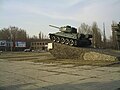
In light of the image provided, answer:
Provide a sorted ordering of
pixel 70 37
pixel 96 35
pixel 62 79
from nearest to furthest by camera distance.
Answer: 1. pixel 62 79
2. pixel 70 37
3. pixel 96 35

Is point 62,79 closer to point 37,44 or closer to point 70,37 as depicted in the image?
point 70,37

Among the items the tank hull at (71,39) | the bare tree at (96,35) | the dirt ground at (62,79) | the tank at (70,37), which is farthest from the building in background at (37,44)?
the dirt ground at (62,79)

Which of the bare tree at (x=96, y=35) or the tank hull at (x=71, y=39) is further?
the bare tree at (x=96, y=35)

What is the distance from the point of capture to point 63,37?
29625 millimetres

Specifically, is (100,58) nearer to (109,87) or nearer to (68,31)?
(68,31)

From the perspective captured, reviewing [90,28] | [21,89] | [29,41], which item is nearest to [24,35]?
[29,41]

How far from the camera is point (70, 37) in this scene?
1123 inches

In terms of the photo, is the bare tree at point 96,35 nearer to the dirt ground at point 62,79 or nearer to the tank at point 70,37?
the tank at point 70,37

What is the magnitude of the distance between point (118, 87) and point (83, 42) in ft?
65.2

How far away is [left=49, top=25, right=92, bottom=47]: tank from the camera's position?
92.4 feet

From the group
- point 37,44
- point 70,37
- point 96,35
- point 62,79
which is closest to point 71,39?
point 70,37

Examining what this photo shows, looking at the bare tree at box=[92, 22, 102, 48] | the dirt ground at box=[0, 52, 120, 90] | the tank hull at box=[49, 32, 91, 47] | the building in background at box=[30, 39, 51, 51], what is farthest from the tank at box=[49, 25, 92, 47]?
the building in background at box=[30, 39, 51, 51]

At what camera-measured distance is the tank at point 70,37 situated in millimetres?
28156

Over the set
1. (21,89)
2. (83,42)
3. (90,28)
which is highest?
(90,28)
